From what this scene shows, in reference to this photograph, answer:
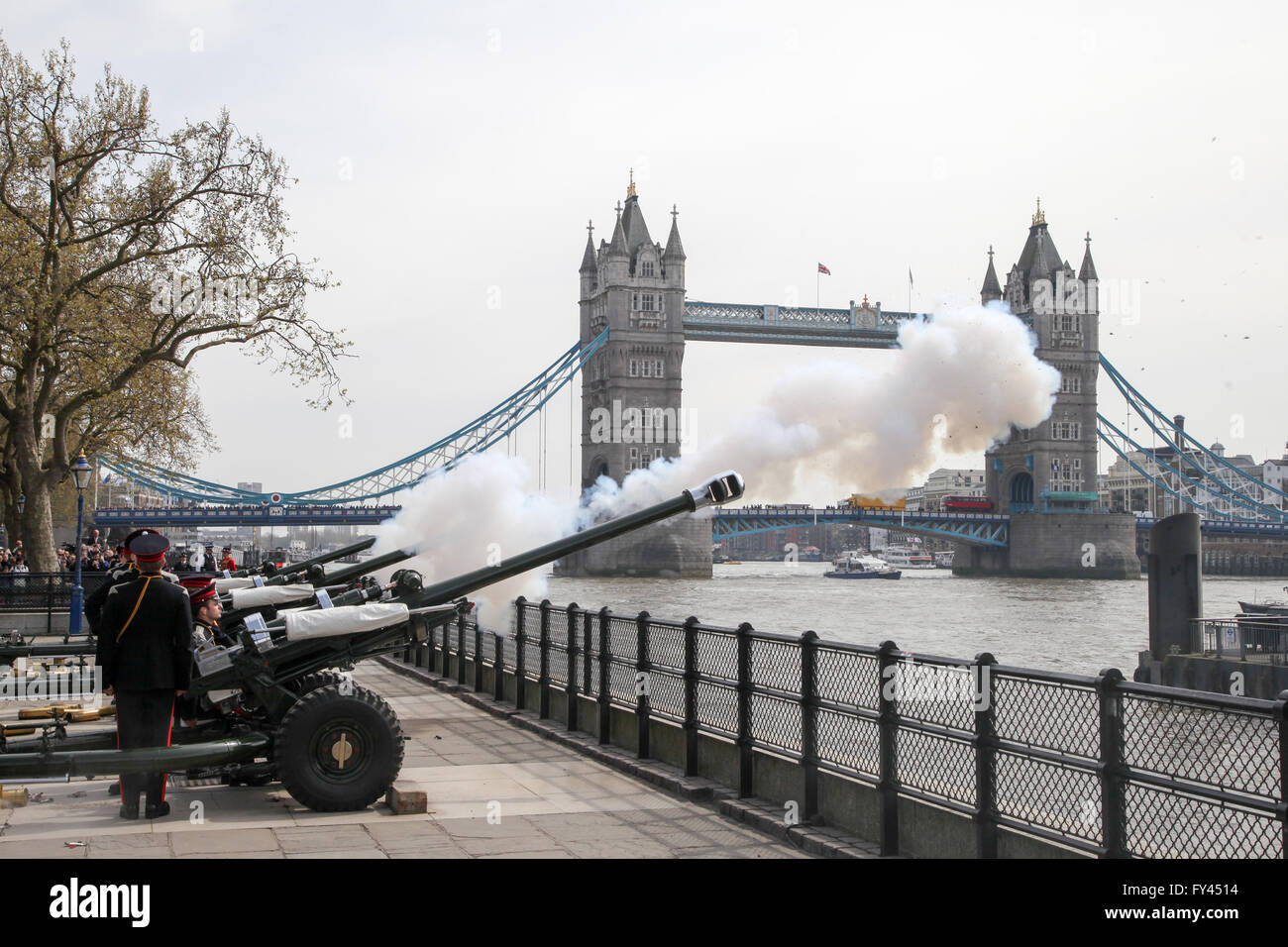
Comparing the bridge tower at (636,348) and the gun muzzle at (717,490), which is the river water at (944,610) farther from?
the bridge tower at (636,348)

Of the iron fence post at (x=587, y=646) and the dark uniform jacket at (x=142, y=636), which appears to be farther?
the iron fence post at (x=587, y=646)

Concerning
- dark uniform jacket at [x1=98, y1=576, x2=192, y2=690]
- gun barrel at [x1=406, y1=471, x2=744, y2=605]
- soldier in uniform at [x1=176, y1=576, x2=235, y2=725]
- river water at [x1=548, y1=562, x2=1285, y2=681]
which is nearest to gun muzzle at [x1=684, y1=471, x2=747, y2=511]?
gun barrel at [x1=406, y1=471, x2=744, y2=605]

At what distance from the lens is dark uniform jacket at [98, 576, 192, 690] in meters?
8.66

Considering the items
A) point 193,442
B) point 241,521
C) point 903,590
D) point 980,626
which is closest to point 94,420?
point 193,442

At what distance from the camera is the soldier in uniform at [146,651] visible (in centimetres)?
866

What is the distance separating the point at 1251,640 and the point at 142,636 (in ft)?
72.6

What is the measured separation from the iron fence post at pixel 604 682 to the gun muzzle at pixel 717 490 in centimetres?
153

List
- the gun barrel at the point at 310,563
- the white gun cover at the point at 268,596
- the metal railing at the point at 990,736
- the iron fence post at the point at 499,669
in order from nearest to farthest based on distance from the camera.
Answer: the metal railing at the point at 990,736
the white gun cover at the point at 268,596
the gun barrel at the point at 310,563
the iron fence post at the point at 499,669

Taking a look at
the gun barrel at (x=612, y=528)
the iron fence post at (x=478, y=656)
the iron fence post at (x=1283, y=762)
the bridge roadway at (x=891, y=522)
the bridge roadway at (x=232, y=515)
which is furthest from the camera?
the bridge roadway at (x=891, y=522)

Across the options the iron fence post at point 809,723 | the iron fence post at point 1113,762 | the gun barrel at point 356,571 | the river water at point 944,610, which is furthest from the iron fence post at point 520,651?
the river water at point 944,610

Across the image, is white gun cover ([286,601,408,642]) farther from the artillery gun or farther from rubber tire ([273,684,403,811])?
rubber tire ([273,684,403,811])

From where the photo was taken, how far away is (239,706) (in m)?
10.4

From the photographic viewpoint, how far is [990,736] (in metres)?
7.26
